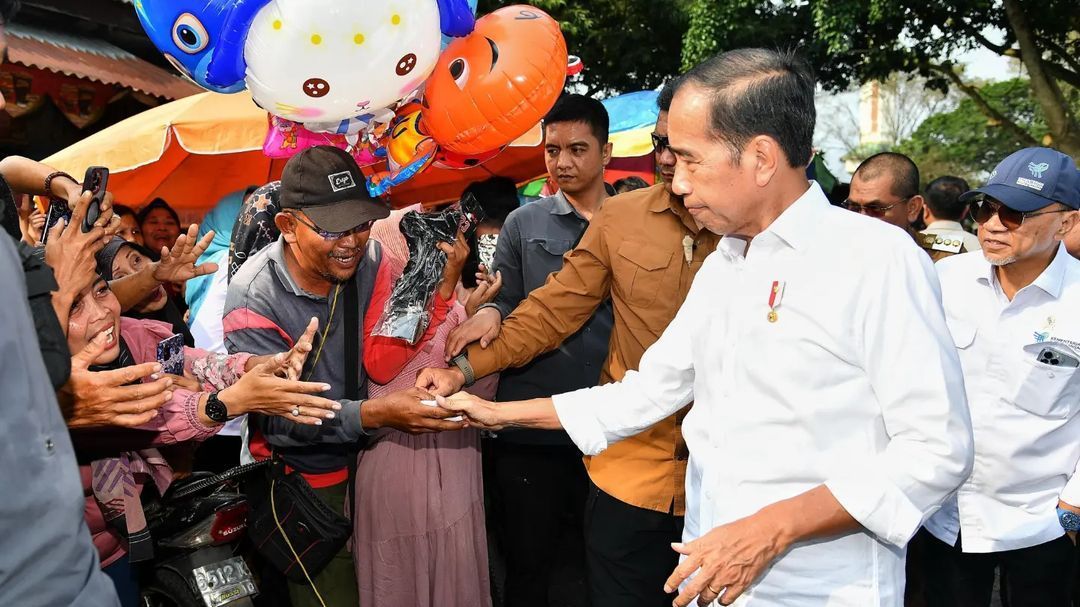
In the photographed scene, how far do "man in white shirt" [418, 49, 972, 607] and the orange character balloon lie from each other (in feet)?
3.03

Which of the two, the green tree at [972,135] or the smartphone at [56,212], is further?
the green tree at [972,135]

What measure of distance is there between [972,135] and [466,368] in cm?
3584

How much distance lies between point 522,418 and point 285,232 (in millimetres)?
1082

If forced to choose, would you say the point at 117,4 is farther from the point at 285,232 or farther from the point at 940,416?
the point at 940,416

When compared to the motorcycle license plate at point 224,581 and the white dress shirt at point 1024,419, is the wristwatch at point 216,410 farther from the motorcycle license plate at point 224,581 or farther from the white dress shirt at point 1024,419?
the white dress shirt at point 1024,419

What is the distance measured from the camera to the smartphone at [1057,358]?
2969 millimetres

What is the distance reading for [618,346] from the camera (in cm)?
303

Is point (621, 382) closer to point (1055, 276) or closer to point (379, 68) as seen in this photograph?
point (379, 68)

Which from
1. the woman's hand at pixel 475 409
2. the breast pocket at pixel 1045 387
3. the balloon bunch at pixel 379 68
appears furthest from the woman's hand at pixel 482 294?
the breast pocket at pixel 1045 387

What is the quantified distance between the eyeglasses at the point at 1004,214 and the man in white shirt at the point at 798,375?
1.44 m

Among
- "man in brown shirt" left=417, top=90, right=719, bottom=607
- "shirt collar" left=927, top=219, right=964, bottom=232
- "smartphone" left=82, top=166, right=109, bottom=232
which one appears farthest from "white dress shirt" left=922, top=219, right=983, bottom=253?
"smartphone" left=82, top=166, right=109, bottom=232

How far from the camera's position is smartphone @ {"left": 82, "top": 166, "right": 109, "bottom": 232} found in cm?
243

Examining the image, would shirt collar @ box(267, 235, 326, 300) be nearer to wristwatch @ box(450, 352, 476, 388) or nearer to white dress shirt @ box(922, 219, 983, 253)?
wristwatch @ box(450, 352, 476, 388)

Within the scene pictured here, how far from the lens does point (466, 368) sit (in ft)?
10.1
